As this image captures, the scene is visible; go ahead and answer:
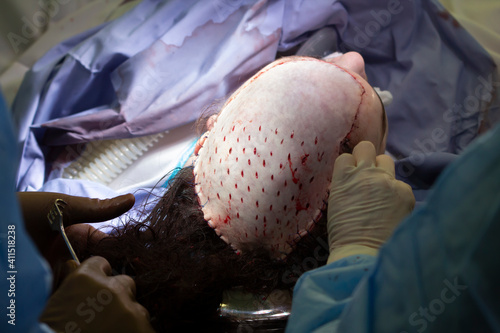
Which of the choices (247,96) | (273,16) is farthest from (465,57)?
(247,96)

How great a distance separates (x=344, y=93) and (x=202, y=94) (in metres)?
0.61

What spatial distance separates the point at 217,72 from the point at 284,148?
2.07 ft

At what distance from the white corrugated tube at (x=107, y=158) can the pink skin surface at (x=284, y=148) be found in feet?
1.74

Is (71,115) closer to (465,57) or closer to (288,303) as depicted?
(288,303)

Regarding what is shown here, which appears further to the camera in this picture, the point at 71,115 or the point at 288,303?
the point at 71,115

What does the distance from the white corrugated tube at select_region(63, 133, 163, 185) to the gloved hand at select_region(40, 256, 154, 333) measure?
0.74 metres

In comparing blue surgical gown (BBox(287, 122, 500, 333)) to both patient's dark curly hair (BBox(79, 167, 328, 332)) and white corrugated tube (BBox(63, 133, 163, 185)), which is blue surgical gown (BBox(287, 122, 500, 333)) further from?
white corrugated tube (BBox(63, 133, 163, 185))

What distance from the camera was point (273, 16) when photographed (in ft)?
4.85

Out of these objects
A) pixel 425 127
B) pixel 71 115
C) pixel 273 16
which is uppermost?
pixel 273 16

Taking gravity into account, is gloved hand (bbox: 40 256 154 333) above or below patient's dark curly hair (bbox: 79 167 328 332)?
above

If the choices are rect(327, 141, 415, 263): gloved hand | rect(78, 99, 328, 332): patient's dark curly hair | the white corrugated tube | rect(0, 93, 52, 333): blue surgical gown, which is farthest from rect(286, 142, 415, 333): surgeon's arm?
Result: the white corrugated tube

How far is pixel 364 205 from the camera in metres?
0.78

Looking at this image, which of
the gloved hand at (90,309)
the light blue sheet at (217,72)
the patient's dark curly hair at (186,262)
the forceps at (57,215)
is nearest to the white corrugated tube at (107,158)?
the light blue sheet at (217,72)

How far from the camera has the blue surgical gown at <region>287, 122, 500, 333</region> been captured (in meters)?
0.45
